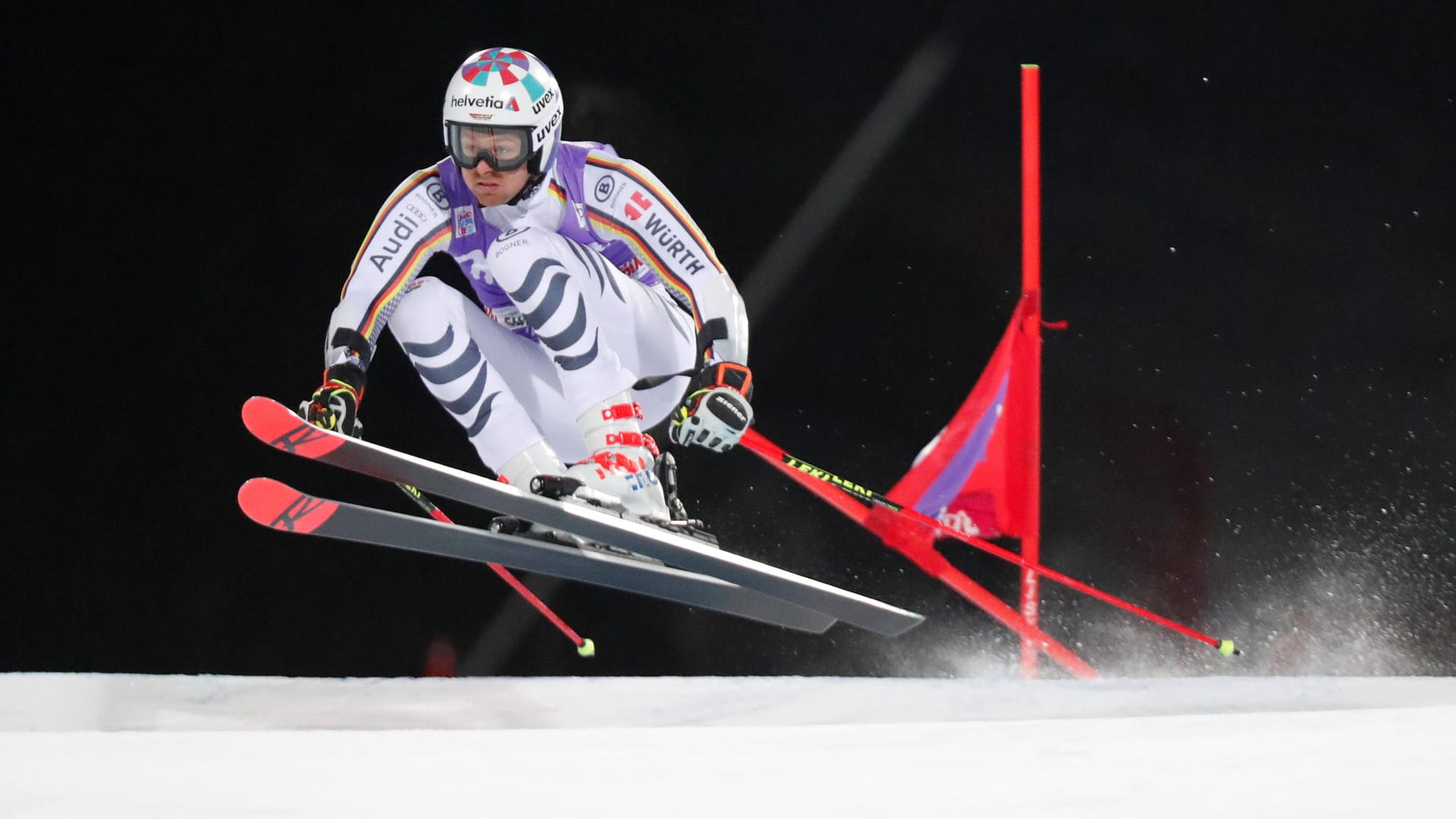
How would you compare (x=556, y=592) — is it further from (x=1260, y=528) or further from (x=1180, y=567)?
(x=1260, y=528)

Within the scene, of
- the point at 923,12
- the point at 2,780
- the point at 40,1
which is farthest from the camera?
the point at 923,12

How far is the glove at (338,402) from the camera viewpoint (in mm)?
2836

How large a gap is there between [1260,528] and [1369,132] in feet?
3.77

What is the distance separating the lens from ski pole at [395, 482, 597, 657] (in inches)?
128

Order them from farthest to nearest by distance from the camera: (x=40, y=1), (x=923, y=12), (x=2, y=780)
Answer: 1. (x=923, y=12)
2. (x=40, y=1)
3. (x=2, y=780)

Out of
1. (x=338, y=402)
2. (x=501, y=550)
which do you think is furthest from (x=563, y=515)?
(x=338, y=402)

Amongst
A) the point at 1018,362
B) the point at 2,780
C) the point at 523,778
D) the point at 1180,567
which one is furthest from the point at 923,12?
the point at 2,780

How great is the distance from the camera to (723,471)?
3611 millimetres

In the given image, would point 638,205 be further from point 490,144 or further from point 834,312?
point 834,312

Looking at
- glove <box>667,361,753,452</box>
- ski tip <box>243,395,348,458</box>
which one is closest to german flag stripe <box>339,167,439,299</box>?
ski tip <box>243,395,348,458</box>

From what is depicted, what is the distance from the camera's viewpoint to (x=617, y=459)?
9.77 feet

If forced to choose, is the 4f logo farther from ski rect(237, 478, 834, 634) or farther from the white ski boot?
ski rect(237, 478, 834, 634)

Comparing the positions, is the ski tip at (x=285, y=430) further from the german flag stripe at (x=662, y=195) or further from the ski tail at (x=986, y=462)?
the ski tail at (x=986, y=462)

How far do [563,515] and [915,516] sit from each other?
119 cm
